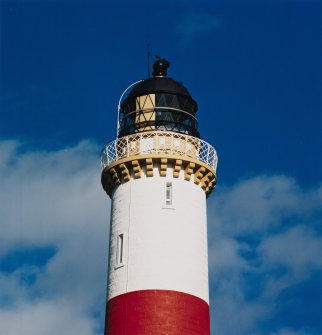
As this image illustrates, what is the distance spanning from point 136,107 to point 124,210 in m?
4.51

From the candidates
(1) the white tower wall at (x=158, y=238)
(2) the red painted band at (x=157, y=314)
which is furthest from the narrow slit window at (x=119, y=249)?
(2) the red painted band at (x=157, y=314)

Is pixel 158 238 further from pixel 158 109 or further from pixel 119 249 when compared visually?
pixel 158 109

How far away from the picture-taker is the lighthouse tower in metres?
27.0

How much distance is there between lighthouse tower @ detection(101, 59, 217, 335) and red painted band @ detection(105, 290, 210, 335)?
34 mm

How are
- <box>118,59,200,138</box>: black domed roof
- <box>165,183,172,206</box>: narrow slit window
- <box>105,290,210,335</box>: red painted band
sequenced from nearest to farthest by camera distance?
1. <box>105,290,210,335</box>: red painted band
2. <box>165,183,172,206</box>: narrow slit window
3. <box>118,59,200,138</box>: black domed roof

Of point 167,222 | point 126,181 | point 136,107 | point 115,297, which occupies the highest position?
point 136,107

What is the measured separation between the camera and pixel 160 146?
29.5 meters

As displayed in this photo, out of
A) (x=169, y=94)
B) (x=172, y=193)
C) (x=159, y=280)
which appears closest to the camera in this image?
(x=159, y=280)

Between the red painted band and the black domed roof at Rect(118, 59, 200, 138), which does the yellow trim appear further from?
the red painted band

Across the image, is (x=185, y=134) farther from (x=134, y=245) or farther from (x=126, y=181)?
(x=134, y=245)

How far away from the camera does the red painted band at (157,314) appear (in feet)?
87.0

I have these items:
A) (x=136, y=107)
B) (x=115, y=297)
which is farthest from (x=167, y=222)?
(x=136, y=107)

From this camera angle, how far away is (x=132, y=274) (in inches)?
1081

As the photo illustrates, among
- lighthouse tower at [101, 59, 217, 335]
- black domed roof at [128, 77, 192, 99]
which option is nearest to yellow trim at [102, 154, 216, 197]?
lighthouse tower at [101, 59, 217, 335]
